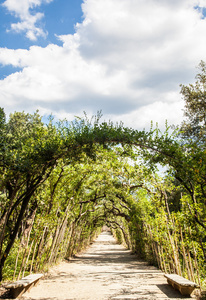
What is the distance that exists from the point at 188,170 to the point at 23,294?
418cm

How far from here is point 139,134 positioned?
441 cm

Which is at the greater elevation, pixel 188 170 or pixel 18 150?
pixel 18 150

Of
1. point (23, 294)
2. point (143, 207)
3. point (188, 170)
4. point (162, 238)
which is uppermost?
point (188, 170)

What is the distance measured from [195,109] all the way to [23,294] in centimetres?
1144

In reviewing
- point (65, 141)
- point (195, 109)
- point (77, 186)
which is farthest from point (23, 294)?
point (195, 109)

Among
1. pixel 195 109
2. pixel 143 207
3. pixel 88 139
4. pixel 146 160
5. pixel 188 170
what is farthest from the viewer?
pixel 195 109

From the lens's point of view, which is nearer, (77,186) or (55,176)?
(55,176)

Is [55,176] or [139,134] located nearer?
[139,134]

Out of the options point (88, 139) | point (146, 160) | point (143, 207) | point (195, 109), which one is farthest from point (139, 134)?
point (195, 109)

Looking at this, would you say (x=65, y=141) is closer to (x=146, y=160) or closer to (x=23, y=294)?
(x=146, y=160)

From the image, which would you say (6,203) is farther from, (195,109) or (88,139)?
(195,109)

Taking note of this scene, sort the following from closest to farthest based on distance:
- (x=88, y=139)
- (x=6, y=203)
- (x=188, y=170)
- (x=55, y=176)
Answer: (x=188, y=170), (x=88, y=139), (x=6, y=203), (x=55, y=176)

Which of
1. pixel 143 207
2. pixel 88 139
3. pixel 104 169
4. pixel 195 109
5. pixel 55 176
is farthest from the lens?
pixel 195 109

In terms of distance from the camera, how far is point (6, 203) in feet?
17.7
